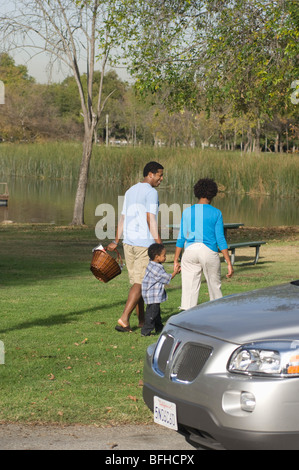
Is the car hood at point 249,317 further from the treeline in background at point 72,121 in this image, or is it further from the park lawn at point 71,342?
the treeline in background at point 72,121

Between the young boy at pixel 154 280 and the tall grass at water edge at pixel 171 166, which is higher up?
the tall grass at water edge at pixel 171 166

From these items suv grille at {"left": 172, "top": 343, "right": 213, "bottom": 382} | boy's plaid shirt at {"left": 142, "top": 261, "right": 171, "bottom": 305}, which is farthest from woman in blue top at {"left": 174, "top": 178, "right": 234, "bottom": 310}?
suv grille at {"left": 172, "top": 343, "right": 213, "bottom": 382}

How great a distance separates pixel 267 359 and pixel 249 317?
0.45 metres

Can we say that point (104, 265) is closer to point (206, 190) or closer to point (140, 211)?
point (140, 211)

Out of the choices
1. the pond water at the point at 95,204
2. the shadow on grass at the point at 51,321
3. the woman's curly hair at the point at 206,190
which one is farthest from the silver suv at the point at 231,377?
the pond water at the point at 95,204

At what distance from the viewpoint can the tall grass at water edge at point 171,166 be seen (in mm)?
43594

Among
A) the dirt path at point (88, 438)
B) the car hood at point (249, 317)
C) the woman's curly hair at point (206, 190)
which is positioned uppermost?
the woman's curly hair at point (206, 190)

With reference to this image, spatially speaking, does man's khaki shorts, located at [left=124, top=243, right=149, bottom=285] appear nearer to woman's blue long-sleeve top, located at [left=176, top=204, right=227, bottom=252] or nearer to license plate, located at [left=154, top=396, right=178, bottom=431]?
woman's blue long-sleeve top, located at [left=176, top=204, right=227, bottom=252]

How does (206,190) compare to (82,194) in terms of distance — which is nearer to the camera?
(206,190)

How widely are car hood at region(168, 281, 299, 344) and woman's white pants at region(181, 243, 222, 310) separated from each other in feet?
7.68

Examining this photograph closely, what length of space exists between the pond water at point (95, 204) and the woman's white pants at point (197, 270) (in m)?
21.4

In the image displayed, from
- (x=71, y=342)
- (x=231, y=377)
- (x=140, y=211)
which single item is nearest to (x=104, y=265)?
(x=140, y=211)

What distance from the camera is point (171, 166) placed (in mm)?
45469

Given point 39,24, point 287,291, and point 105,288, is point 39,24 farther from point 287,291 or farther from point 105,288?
point 287,291
